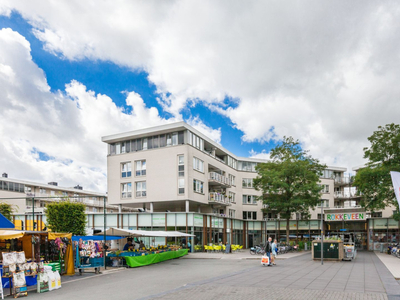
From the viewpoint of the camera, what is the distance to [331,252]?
28578 mm

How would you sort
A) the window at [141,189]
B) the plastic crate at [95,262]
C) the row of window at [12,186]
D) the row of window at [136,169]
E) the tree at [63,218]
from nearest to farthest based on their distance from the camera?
1. the plastic crate at [95,262]
2. the tree at [63,218]
3. the window at [141,189]
4. the row of window at [136,169]
5. the row of window at [12,186]

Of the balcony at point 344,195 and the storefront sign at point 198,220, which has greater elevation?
the balcony at point 344,195

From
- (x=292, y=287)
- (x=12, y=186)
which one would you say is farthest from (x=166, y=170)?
(x=12, y=186)

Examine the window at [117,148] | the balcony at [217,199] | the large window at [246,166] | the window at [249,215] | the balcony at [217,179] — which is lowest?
the window at [249,215]

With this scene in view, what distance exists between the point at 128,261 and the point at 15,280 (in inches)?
424

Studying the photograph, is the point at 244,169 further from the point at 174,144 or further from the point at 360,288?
the point at 360,288

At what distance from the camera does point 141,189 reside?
45406 mm

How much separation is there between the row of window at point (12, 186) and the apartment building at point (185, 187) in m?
33.3

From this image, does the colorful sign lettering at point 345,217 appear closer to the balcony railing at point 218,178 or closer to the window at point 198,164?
the balcony railing at point 218,178

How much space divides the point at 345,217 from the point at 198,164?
23.1 m

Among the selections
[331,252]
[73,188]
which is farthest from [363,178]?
[73,188]

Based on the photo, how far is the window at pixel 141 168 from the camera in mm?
45469

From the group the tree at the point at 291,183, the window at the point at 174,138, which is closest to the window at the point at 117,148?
→ the window at the point at 174,138

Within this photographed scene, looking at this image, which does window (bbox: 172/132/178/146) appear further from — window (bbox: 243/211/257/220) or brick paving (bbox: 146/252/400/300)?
brick paving (bbox: 146/252/400/300)
